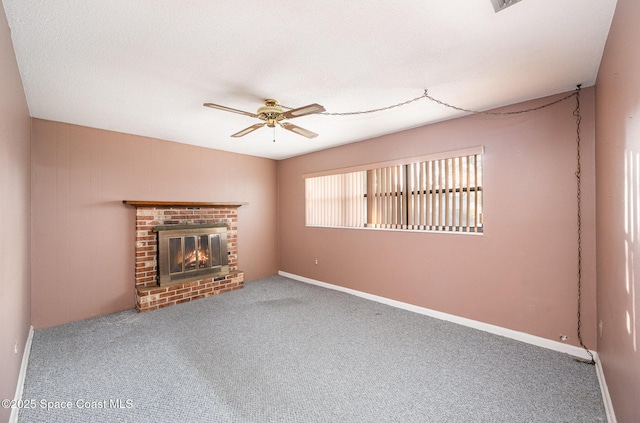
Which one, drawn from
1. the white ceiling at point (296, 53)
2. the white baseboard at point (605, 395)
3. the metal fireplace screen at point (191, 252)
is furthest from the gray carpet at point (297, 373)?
the white ceiling at point (296, 53)

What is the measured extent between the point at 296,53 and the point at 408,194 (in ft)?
8.12

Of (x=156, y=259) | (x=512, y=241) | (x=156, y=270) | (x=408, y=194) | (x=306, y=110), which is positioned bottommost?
(x=156, y=270)

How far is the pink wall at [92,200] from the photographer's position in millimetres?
3330

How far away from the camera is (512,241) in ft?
9.78

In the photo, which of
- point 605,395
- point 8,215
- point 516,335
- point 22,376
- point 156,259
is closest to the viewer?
→ point 8,215

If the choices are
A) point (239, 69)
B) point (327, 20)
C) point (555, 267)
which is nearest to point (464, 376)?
point (555, 267)

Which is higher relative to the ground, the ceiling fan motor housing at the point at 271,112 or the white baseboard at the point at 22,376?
the ceiling fan motor housing at the point at 271,112

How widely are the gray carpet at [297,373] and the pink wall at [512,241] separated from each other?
37 cm

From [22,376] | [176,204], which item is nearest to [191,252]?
[176,204]

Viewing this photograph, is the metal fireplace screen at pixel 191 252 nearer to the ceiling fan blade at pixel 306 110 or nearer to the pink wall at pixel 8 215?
the pink wall at pixel 8 215

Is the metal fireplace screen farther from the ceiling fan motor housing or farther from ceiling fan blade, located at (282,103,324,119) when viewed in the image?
ceiling fan blade, located at (282,103,324,119)

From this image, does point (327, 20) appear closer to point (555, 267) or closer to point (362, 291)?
point (555, 267)

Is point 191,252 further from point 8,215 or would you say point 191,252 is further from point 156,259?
point 8,215

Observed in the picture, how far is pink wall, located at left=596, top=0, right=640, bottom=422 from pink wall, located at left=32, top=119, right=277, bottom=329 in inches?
191
